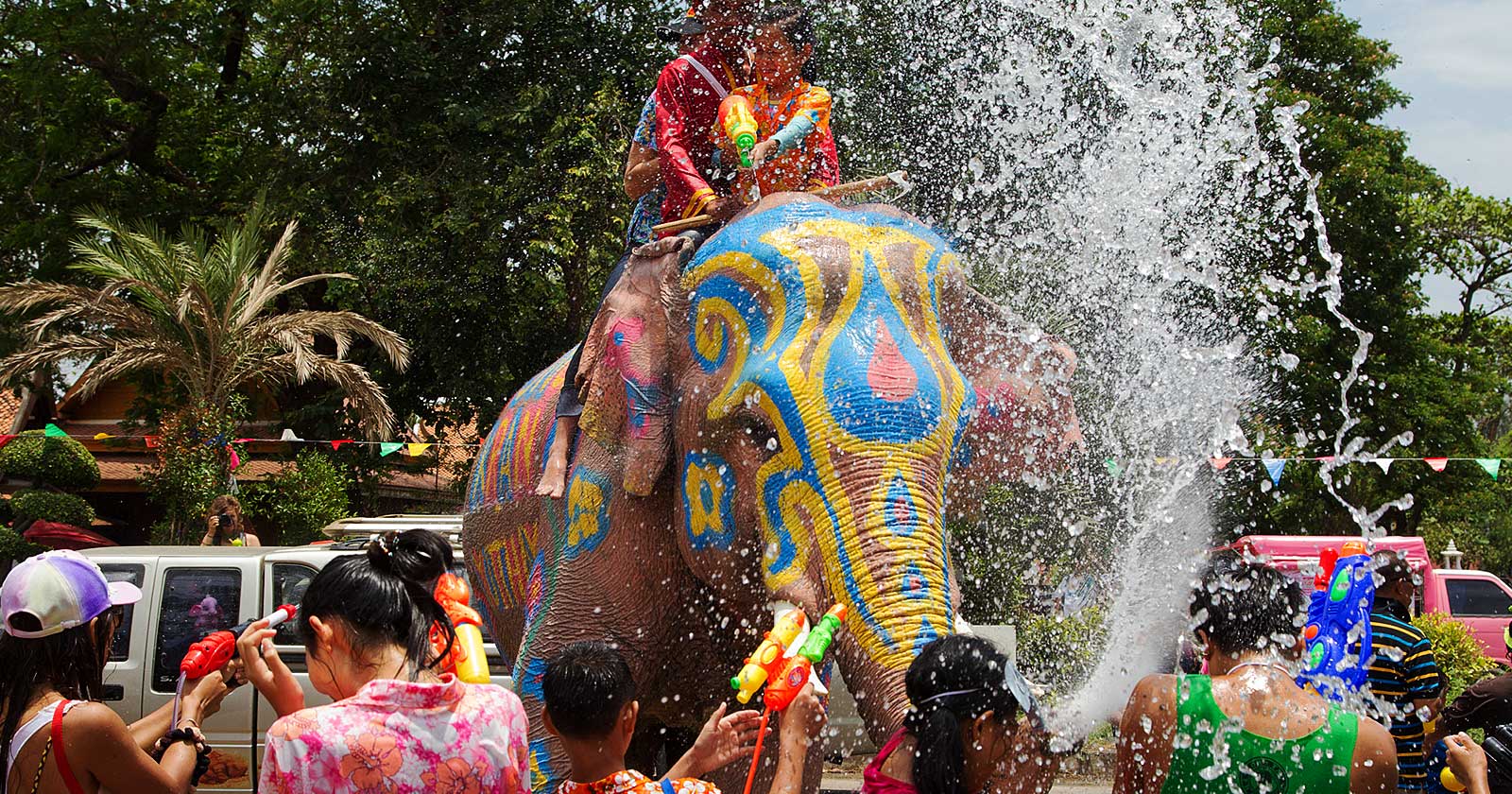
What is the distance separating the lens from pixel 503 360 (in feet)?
55.4

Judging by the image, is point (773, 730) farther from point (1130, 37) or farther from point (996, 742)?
point (1130, 37)

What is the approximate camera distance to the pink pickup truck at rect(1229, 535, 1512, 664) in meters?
16.0

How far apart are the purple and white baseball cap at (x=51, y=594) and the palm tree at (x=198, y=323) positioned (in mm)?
12301

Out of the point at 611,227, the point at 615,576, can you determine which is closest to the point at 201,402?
the point at 611,227

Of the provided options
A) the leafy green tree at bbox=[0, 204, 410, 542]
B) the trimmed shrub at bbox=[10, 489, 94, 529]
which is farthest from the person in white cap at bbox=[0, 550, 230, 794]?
the trimmed shrub at bbox=[10, 489, 94, 529]

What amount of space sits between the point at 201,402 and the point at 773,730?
11.9 m

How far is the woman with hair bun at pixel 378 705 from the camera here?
275cm

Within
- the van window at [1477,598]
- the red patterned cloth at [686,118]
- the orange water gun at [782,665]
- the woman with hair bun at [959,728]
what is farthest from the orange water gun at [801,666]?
the van window at [1477,598]

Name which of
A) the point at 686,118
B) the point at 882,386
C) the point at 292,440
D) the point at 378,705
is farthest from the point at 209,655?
the point at 292,440

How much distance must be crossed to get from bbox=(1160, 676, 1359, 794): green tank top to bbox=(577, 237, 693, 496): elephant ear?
226 cm

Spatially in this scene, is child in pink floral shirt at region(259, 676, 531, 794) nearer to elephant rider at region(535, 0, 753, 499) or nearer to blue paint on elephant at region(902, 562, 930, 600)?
blue paint on elephant at region(902, 562, 930, 600)

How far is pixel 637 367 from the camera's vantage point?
519 cm

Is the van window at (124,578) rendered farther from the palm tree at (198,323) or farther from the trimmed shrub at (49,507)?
the trimmed shrub at (49,507)

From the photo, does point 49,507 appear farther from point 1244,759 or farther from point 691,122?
point 1244,759
